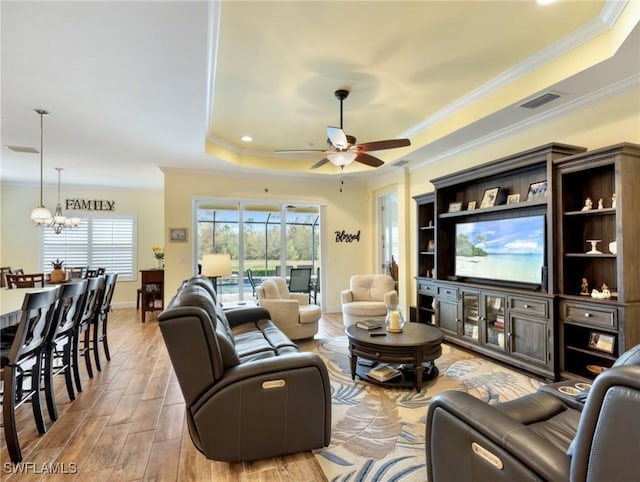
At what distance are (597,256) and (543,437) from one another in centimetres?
244

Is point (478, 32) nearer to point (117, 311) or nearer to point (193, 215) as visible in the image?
point (193, 215)

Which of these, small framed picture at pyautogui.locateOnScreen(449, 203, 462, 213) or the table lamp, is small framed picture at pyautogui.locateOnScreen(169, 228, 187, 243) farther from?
small framed picture at pyautogui.locateOnScreen(449, 203, 462, 213)

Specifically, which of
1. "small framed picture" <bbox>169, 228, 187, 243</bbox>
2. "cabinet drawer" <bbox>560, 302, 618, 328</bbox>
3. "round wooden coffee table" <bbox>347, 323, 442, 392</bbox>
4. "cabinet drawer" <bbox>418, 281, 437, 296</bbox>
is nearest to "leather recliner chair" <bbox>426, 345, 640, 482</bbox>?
"round wooden coffee table" <bbox>347, 323, 442, 392</bbox>

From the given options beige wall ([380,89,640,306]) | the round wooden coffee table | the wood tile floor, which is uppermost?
beige wall ([380,89,640,306])

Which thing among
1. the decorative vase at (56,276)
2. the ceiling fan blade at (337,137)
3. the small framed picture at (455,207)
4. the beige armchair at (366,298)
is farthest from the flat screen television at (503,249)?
the decorative vase at (56,276)

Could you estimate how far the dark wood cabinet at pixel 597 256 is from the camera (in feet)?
9.18

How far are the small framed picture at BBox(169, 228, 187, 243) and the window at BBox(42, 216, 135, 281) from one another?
8.44 ft

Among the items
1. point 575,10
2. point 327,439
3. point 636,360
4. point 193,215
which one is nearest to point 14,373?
point 327,439

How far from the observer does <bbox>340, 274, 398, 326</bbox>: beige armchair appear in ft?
16.9

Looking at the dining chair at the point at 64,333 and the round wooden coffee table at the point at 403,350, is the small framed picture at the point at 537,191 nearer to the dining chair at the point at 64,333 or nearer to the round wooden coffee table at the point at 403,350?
the round wooden coffee table at the point at 403,350

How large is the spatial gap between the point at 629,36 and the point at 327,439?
3.47 meters

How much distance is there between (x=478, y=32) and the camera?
108 inches

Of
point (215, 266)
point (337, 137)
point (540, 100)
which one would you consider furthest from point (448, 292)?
point (215, 266)

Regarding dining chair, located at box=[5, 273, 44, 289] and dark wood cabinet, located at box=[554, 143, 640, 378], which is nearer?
dark wood cabinet, located at box=[554, 143, 640, 378]
